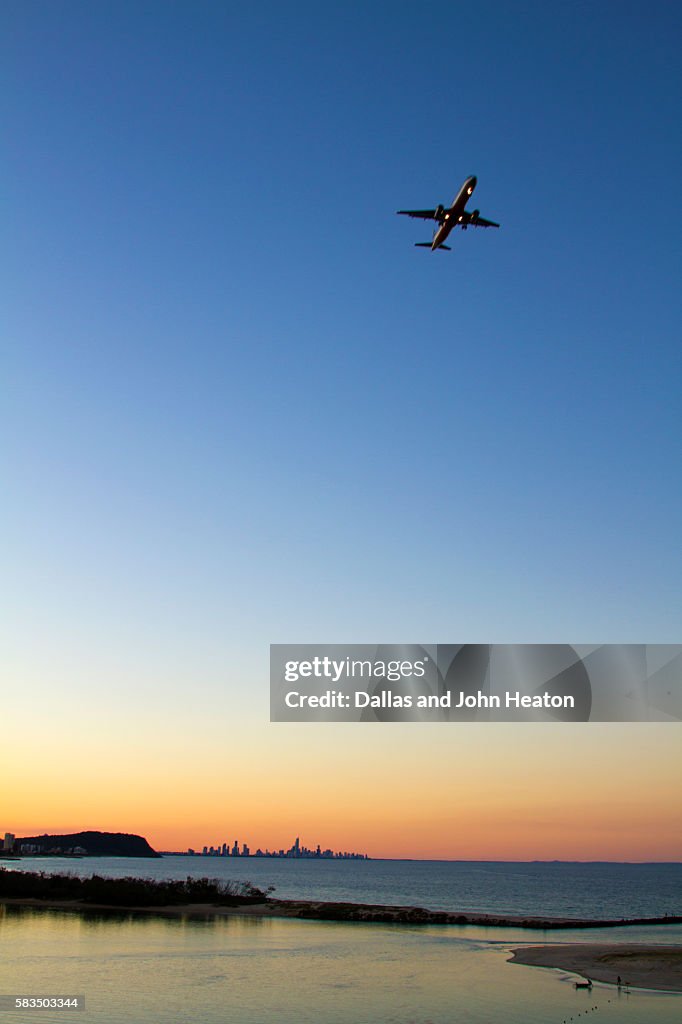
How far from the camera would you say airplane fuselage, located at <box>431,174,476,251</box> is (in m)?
49.6

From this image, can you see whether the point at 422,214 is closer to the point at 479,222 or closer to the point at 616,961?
the point at 479,222

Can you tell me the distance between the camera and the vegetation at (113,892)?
88.8 metres

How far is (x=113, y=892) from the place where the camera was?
88750 mm

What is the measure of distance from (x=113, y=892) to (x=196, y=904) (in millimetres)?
9676

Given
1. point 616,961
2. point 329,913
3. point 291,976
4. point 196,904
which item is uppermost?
→ point 291,976

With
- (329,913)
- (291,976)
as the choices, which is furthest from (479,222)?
(329,913)

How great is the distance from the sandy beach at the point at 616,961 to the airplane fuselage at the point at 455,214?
167ft

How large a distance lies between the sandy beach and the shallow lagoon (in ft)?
7.81

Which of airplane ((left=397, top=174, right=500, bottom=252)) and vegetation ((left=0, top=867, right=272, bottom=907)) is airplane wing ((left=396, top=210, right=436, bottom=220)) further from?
vegetation ((left=0, top=867, right=272, bottom=907))

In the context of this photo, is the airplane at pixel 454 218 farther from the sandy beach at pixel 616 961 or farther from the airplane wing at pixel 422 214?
the sandy beach at pixel 616 961

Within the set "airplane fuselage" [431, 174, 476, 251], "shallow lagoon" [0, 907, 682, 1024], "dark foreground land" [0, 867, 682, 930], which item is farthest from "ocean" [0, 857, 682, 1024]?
"airplane fuselage" [431, 174, 476, 251]

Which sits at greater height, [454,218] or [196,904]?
[454,218]

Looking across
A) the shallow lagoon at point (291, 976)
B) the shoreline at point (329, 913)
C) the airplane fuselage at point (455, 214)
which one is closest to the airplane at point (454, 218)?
the airplane fuselage at point (455, 214)

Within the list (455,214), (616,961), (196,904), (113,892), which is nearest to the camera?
(455,214)
